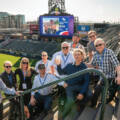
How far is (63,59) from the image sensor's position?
12.7ft

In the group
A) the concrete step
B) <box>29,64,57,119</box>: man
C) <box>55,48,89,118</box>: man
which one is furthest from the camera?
<box>29,64,57,119</box>: man

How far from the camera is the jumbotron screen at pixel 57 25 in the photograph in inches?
945

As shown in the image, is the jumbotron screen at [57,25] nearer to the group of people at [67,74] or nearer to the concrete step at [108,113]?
the group of people at [67,74]

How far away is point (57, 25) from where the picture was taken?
Result: 2452 cm

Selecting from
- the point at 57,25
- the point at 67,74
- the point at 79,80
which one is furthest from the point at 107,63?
the point at 57,25

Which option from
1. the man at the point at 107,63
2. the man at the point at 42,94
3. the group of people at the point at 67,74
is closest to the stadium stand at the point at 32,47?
the group of people at the point at 67,74

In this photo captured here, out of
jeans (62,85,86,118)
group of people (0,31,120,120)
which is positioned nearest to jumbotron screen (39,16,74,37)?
group of people (0,31,120,120)

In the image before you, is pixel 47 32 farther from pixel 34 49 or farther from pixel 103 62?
pixel 103 62

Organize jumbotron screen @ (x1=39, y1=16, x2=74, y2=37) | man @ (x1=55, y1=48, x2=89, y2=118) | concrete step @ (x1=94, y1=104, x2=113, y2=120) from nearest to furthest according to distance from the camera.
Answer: concrete step @ (x1=94, y1=104, x2=113, y2=120) → man @ (x1=55, y1=48, x2=89, y2=118) → jumbotron screen @ (x1=39, y1=16, x2=74, y2=37)

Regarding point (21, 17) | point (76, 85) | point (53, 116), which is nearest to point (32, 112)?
point (53, 116)

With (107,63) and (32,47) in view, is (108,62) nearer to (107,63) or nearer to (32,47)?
(107,63)

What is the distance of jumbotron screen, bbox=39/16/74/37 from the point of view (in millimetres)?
24000

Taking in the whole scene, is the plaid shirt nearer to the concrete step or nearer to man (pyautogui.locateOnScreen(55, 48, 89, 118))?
man (pyautogui.locateOnScreen(55, 48, 89, 118))

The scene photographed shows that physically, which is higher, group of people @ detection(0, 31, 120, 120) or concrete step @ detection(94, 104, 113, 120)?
group of people @ detection(0, 31, 120, 120)
